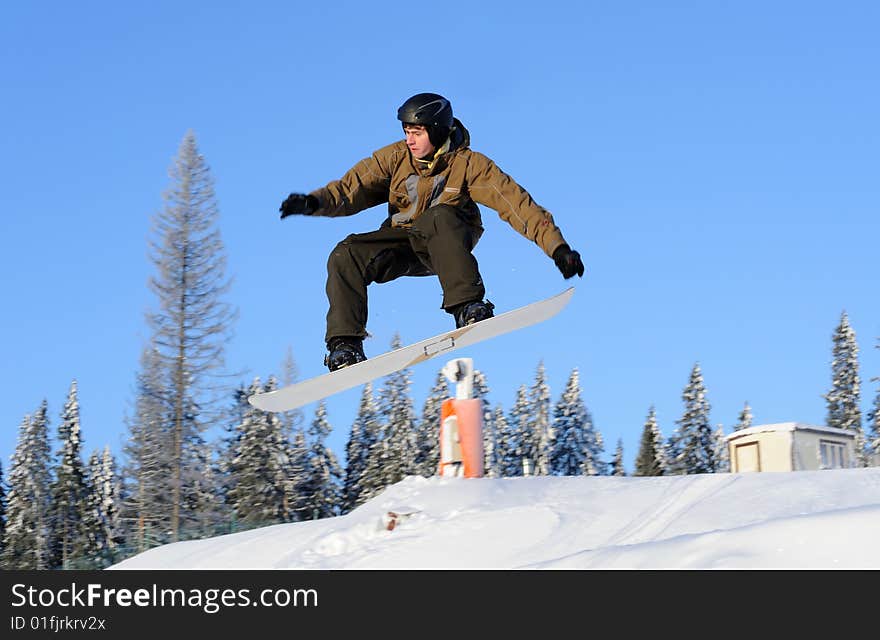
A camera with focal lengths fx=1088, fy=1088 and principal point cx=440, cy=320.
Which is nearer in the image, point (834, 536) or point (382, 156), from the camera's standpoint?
point (834, 536)

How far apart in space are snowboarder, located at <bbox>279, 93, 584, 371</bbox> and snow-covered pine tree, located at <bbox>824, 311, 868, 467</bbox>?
41956mm

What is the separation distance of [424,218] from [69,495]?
45.1m

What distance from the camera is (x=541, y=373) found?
48.8 metres

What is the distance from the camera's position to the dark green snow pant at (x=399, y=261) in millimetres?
7324

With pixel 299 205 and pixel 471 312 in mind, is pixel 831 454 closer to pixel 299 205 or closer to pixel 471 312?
pixel 471 312

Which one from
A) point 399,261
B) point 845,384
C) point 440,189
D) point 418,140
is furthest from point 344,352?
point 845,384

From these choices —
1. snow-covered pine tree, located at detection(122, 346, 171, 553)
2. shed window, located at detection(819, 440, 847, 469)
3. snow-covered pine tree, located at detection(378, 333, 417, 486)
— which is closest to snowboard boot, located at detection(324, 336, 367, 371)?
shed window, located at detection(819, 440, 847, 469)

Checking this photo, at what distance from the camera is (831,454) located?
48.0 feet

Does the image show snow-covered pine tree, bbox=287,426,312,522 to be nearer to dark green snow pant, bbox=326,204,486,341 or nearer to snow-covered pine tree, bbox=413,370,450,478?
snow-covered pine tree, bbox=413,370,450,478

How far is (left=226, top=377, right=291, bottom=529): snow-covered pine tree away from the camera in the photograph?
41344 millimetres
